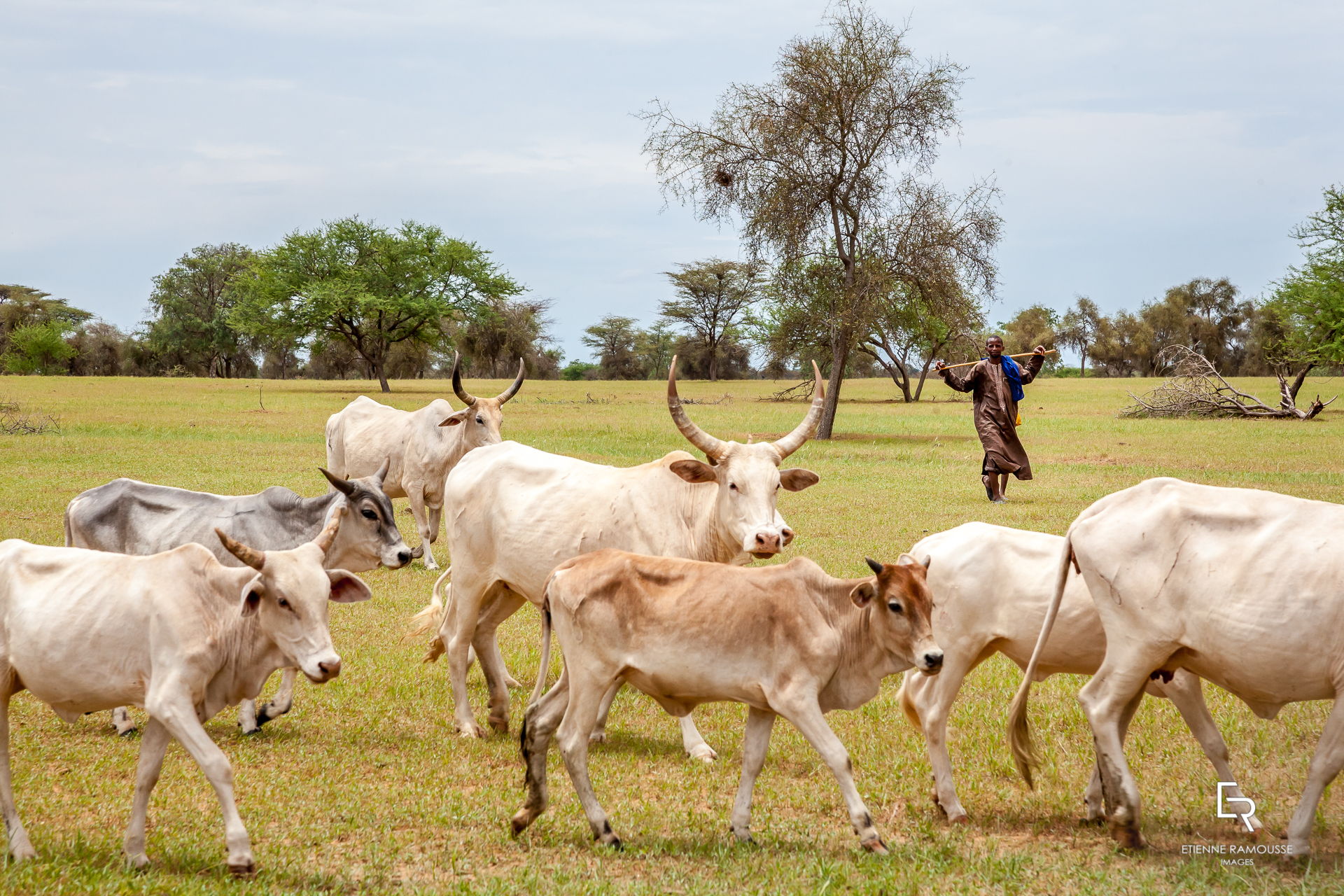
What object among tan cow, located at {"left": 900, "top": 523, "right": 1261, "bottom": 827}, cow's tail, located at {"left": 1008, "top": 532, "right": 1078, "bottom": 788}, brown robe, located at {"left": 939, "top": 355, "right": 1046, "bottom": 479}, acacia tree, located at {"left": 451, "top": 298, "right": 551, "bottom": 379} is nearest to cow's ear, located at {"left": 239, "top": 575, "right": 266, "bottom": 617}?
tan cow, located at {"left": 900, "top": 523, "right": 1261, "bottom": 827}

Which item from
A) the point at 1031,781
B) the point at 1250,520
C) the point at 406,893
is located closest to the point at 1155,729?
the point at 1031,781

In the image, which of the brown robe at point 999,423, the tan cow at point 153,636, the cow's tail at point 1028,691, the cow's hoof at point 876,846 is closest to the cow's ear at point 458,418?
the brown robe at point 999,423

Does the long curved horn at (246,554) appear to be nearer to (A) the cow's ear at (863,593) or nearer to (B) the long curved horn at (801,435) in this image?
(A) the cow's ear at (863,593)

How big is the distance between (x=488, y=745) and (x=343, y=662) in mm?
2253

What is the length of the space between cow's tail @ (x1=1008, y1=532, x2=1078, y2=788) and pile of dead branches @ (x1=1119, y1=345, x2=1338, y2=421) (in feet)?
106

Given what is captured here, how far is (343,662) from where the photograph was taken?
8828 millimetres

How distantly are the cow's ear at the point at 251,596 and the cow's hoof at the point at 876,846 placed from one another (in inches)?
111

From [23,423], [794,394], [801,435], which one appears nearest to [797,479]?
[801,435]

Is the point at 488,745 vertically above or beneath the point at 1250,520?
beneath

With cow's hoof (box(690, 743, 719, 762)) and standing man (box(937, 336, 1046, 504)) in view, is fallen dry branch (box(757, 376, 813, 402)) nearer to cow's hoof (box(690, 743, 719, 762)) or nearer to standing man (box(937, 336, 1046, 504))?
standing man (box(937, 336, 1046, 504))

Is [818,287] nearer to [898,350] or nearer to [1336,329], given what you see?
[1336,329]

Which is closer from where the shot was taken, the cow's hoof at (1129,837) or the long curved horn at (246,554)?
the long curved horn at (246,554)

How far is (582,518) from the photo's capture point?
7.33 meters

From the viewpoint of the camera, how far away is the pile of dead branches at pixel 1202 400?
114 ft
